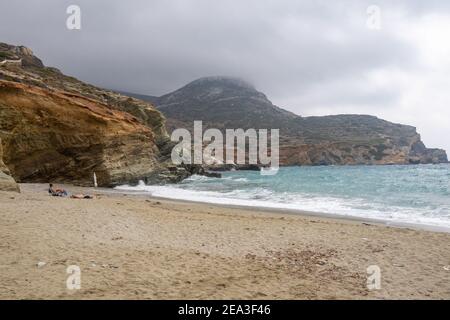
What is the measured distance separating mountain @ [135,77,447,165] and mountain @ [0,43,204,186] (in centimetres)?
8637

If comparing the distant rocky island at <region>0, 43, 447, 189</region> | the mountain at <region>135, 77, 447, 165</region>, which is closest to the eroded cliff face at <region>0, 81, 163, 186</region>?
the distant rocky island at <region>0, 43, 447, 189</region>

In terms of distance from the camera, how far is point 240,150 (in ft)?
368

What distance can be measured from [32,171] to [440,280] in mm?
28689

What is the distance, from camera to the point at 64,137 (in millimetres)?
28438

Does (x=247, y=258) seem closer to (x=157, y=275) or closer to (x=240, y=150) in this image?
(x=157, y=275)

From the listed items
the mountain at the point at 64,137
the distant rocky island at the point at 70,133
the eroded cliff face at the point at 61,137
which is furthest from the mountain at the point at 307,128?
the eroded cliff face at the point at 61,137

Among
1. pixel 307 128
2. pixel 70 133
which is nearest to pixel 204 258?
pixel 70 133

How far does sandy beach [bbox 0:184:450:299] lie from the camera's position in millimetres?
5926

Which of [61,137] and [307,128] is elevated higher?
[307,128]

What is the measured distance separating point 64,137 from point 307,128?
132092 millimetres

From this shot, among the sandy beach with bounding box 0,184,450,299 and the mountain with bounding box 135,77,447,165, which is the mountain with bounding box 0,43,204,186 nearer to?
the sandy beach with bounding box 0,184,450,299

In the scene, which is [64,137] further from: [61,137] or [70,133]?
[70,133]

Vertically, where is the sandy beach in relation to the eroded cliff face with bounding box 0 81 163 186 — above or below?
below
